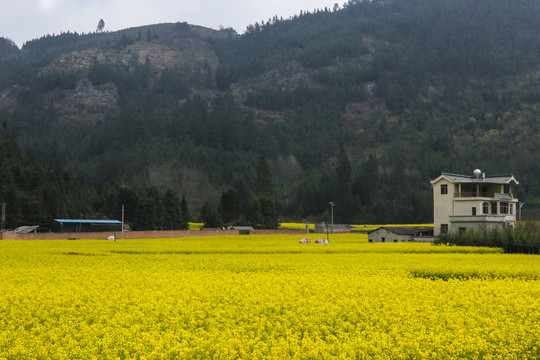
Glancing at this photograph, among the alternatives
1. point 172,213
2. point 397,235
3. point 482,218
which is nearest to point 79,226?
point 172,213

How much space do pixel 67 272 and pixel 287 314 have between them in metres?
17.2

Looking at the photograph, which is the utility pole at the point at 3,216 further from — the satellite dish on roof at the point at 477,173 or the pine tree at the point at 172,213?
the satellite dish on roof at the point at 477,173

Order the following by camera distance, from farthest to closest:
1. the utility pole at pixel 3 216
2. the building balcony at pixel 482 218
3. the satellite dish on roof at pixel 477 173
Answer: the utility pole at pixel 3 216 < the satellite dish on roof at pixel 477 173 < the building balcony at pixel 482 218

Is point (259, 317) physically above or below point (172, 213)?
below

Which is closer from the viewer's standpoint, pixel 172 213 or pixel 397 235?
pixel 397 235

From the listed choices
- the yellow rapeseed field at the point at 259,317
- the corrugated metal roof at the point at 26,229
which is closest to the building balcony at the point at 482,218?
the yellow rapeseed field at the point at 259,317

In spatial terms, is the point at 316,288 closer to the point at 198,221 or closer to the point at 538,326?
the point at 538,326

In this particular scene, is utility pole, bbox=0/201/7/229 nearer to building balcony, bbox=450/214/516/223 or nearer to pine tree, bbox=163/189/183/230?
pine tree, bbox=163/189/183/230

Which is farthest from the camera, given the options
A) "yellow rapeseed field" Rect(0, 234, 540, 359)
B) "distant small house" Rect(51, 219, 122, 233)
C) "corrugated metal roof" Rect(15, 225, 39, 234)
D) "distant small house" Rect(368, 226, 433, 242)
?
"distant small house" Rect(51, 219, 122, 233)

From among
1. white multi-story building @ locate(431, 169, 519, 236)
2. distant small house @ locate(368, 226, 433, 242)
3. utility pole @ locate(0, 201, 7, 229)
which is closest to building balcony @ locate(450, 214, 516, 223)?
white multi-story building @ locate(431, 169, 519, 236)

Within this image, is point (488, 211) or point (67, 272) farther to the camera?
point (488, 211)

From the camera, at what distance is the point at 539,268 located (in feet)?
110

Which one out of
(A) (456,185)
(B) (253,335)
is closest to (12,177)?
(A) (456,185)

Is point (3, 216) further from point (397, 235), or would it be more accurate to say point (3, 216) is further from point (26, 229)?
point (397, 235)
